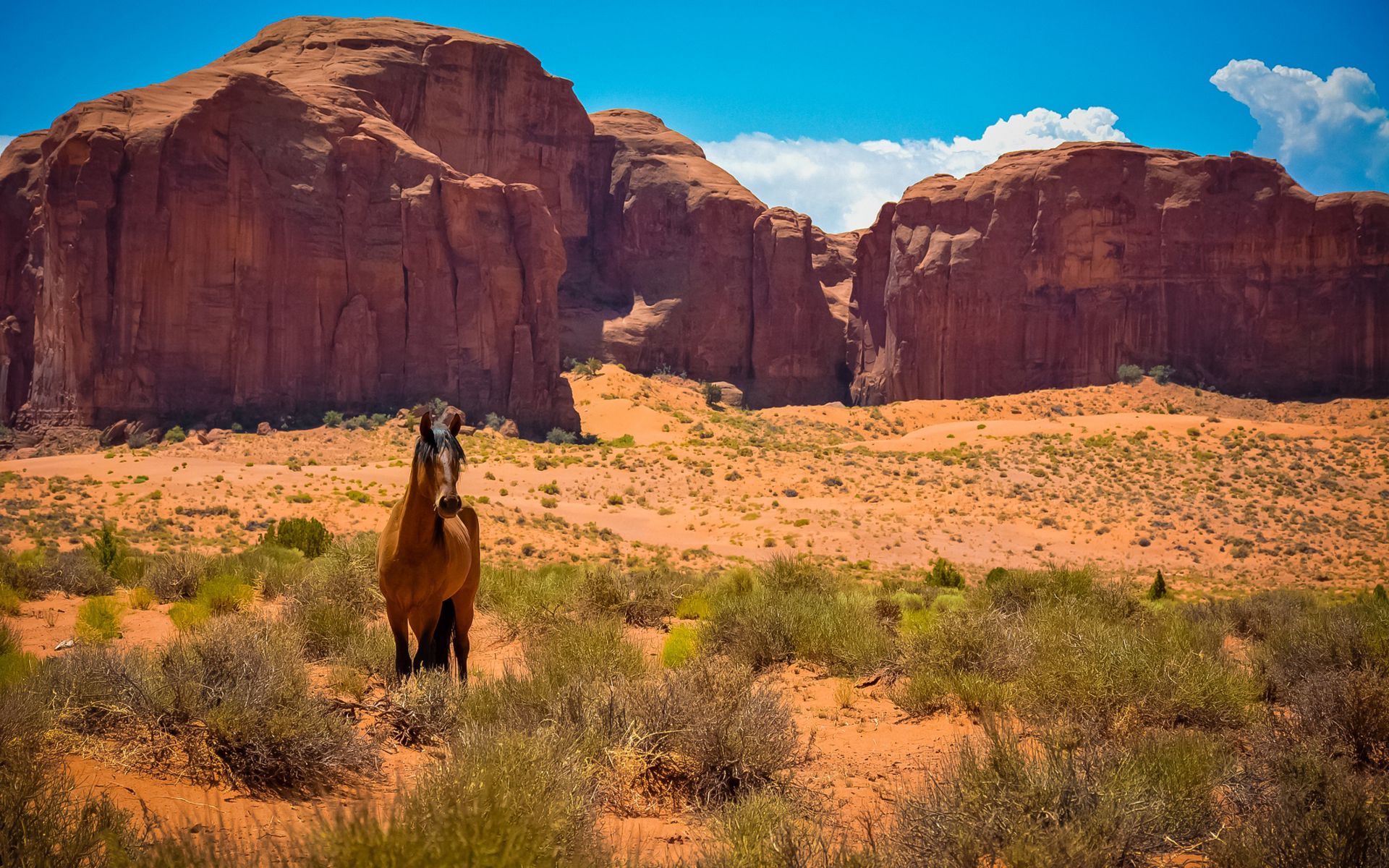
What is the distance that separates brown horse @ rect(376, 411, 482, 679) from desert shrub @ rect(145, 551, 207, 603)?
25.8ft

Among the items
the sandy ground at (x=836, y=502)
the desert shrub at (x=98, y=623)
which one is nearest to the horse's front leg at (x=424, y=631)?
the sandy ground at (x=836, y=502)

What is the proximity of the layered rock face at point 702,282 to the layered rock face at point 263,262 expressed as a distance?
55.8ft

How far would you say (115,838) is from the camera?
13.3 feet

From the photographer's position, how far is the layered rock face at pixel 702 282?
69000mm

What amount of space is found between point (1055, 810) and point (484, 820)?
2.92 meters

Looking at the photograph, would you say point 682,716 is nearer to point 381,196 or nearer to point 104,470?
point 104,470

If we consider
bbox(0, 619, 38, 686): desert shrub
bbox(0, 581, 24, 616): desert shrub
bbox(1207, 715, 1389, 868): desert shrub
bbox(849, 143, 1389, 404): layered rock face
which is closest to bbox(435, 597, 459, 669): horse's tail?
bbox(0, 619, 38, 686): desert shrub

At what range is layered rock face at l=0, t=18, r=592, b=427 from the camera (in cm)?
4316

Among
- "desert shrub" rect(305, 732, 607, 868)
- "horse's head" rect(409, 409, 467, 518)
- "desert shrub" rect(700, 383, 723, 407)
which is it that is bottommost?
"desert shrub" rect(305, 732, 607, 868)

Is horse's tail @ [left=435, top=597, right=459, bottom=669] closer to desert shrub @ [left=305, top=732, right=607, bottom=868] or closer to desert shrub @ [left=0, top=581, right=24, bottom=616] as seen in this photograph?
desert shrub @ [left=305, top=732, right=607, bottom=868]

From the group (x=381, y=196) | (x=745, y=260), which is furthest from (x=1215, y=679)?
(x=745, y=260)

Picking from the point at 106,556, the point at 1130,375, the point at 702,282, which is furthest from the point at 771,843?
the point at 702,282

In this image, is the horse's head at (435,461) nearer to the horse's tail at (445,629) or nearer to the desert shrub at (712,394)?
the horse's tail at (445,629)

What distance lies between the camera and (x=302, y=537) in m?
19.4
